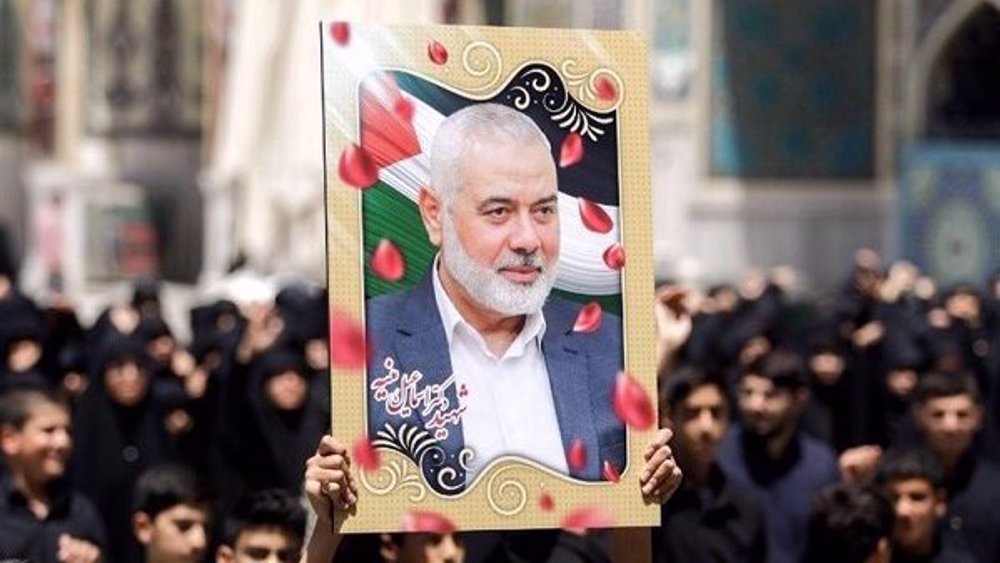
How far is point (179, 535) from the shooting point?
658 cm

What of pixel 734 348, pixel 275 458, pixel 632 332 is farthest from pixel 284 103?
pixel 632 332

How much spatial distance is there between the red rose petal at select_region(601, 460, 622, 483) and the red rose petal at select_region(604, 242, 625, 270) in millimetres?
335

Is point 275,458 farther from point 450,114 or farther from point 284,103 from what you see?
point 284,103

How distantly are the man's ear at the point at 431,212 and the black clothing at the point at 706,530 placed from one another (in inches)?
97.9

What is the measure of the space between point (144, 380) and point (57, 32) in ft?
52.2

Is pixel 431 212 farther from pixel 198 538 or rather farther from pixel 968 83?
pixel 968 83

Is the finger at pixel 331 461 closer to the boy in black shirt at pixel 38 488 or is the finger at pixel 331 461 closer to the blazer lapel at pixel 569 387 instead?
the blazer lapel at pixel 569 387

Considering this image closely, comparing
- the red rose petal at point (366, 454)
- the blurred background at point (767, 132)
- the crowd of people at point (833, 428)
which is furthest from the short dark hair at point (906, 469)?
the blurred background at point (767, 132)

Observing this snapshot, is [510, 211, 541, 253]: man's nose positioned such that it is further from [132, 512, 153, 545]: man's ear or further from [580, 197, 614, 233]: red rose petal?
[132, 512, 153, 545]: man's ear

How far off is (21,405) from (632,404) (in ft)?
8.72

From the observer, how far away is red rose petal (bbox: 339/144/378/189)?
4.70 metres

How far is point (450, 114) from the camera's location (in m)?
4.80

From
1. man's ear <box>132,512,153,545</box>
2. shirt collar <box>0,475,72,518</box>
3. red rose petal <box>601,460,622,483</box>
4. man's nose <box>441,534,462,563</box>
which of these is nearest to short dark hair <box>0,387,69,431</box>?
shirt collar <box>0,475,72,518</box>

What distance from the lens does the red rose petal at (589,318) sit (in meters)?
4.84
